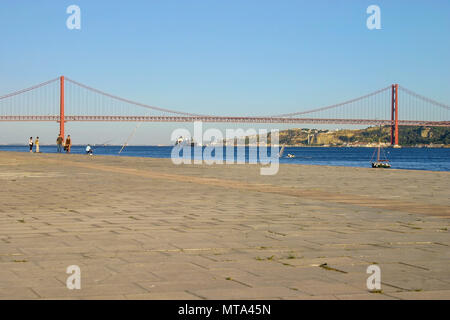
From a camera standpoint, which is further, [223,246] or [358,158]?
[358,158]

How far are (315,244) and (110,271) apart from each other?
5.82 ft

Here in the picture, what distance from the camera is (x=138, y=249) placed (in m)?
4.42

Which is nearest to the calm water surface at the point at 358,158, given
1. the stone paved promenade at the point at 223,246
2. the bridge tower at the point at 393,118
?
the bridge tower at the point at 393,118

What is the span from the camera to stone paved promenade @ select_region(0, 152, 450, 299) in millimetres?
3238

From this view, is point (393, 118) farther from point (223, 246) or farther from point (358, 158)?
point (223, 246)

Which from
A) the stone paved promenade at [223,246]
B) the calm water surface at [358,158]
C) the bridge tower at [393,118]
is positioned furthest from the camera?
the bridge tower at [393,118]

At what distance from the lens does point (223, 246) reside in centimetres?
458

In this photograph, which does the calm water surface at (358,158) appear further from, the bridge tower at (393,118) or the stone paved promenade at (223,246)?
the stone paved promenade at (223,246)

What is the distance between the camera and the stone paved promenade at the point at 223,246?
3238mm

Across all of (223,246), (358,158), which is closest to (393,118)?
(358,158)

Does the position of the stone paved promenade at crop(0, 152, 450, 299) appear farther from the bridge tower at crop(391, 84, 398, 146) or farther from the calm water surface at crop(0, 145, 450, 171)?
the bridge tower at crop(391, 84, 398, 146)
